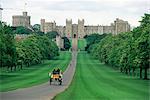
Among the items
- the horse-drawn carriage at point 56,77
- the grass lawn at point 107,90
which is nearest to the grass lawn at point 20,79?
the horse-drawn carriage at point 56,77

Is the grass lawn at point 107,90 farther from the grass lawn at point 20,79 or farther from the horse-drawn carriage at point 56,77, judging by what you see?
the grass lawn at point 20,79

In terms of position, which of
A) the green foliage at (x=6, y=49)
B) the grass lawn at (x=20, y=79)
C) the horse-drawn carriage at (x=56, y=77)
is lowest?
the grass lawn at (x=20, y=79)

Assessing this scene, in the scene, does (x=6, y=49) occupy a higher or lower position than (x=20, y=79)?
higher

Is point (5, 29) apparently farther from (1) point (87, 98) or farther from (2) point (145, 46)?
(1) point (87, 98)

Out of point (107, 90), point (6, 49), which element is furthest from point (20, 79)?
point (107, 90)

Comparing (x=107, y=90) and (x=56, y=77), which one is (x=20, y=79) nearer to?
(x=56, y=77)

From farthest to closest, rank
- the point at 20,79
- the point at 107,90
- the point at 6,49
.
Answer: the point at 6,49 → the point at 20,79 → the point at 107,90

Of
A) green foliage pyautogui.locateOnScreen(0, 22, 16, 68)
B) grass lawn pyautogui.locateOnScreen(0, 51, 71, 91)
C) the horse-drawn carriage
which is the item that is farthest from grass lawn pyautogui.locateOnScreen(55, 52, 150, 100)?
green foliage pyautogui.locateOnScreen(0, 22, 16, 68)

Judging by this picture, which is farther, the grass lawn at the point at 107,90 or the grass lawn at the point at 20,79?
the grass lawn at the point at 20,79

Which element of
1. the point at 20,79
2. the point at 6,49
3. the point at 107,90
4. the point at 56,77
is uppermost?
the point at 6,49

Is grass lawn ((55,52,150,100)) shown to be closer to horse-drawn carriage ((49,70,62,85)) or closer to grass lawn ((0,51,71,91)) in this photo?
Answer: horse-drawn carriage ((49,70,62,85))

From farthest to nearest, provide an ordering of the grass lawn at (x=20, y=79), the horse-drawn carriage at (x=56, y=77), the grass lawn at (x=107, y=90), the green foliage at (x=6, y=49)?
the green foliage at (x=6, y=49)
the horse-drawn carriage at (x=56, y=77)
the grass lawn at (x=20, y=79)
the grass lawn at (x=107, y=90)

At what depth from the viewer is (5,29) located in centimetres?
7581

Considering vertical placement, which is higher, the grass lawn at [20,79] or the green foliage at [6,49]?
the green foliage at [6,49]
